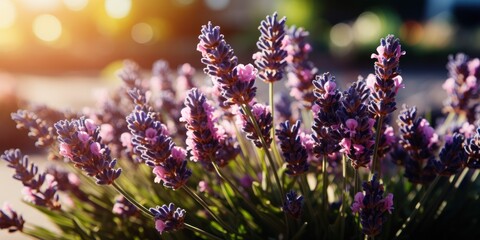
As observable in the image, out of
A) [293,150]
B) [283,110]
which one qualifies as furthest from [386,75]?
[283,110]

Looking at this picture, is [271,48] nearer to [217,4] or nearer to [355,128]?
[355,128]

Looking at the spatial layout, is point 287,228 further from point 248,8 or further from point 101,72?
point 248,8

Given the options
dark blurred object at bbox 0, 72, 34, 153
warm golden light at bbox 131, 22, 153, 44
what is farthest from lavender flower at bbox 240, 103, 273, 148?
warm golden light at bbox 131, 22, 153, 44

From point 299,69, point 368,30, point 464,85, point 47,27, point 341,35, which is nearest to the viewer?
point 299,69

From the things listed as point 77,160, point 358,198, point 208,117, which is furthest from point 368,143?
point 77,160

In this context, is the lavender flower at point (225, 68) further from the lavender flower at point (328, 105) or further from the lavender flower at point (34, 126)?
the lavender flower at point (34, 126)
